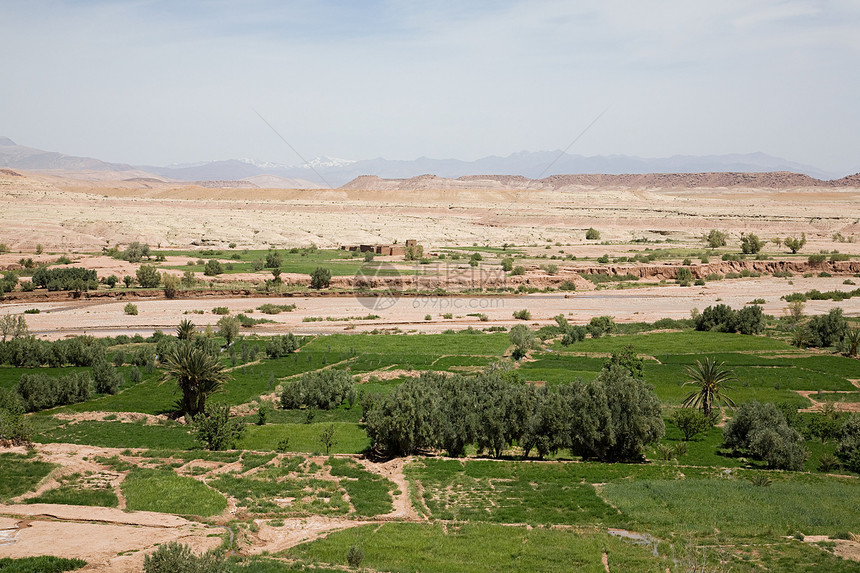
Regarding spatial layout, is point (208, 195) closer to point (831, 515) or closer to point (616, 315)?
point (616, 315)

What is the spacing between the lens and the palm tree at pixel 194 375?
29344 millimetres

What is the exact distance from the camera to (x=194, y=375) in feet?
96.4

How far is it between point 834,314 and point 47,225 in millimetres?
87399

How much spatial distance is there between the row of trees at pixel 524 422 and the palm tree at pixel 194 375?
825 centimetres

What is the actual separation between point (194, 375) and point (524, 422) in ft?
45.1

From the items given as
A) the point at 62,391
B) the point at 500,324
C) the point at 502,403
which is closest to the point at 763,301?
the point at 500,324

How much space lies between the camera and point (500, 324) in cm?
5356

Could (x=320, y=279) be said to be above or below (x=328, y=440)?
above

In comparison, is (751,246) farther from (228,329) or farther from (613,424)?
(613,424)

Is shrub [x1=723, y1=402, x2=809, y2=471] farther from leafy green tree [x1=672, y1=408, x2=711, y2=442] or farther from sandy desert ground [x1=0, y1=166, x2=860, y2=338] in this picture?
sandy desert ground [x1=0, y1=166, x2=860, y2=338]

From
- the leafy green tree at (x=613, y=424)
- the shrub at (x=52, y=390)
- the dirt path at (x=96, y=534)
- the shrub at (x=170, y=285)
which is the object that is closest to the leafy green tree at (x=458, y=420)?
the leafy green tree at (x=613, y=424)

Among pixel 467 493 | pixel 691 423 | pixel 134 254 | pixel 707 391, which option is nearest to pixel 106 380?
pixel 467 493

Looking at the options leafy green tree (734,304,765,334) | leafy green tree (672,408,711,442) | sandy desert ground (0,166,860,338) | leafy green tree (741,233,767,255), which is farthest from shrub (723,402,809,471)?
leafy green tree (741,233,767,255)

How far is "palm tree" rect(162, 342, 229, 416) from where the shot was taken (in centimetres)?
2934
